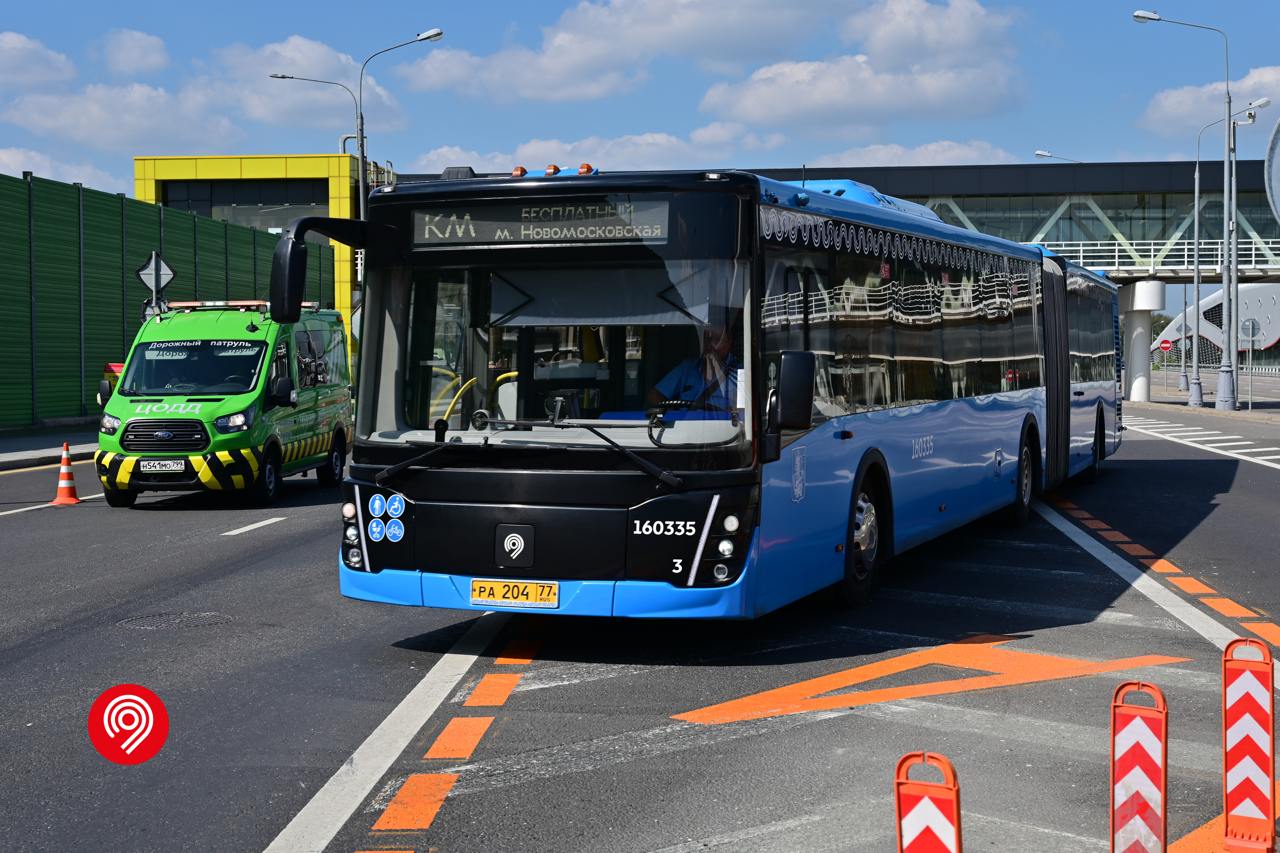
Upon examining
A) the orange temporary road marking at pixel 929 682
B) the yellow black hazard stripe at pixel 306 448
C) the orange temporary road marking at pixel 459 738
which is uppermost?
the yellow black hazard stripe at pixel 306 448

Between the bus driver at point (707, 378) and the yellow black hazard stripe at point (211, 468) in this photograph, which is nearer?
the bus driver at point (707, 378)

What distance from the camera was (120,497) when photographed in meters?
18.8

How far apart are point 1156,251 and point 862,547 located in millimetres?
67206

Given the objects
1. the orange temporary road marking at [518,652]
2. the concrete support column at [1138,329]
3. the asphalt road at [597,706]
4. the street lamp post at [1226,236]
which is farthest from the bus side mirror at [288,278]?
the concrete support column at [1138,329]

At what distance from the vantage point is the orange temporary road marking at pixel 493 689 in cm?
786

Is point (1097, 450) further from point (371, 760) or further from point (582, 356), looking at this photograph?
point (371, 760)

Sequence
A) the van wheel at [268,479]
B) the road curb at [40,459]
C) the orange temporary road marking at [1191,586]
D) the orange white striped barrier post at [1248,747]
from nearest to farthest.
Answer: the orange white striped barrier post at [1248,747], the orange temporary road marking at [1191,586], the van wheel at [268,479], the road curb at [40,459]

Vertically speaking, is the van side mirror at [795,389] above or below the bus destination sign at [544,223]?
below

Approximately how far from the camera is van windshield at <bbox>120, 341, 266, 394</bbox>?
1902 centimetres

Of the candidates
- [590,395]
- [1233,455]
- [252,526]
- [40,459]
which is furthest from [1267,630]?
[40,459]

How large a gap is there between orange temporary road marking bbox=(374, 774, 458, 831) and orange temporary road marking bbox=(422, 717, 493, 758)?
0.38 metres

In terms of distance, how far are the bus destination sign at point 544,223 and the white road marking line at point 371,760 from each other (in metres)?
2.31

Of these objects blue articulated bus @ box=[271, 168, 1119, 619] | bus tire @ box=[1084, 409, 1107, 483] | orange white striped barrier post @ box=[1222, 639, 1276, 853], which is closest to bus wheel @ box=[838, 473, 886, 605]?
blue articulated bus @ box=[271, 168, 1119, 619]

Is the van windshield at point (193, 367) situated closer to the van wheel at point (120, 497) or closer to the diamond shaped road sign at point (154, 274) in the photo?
the van wheel at point (120, 497)
